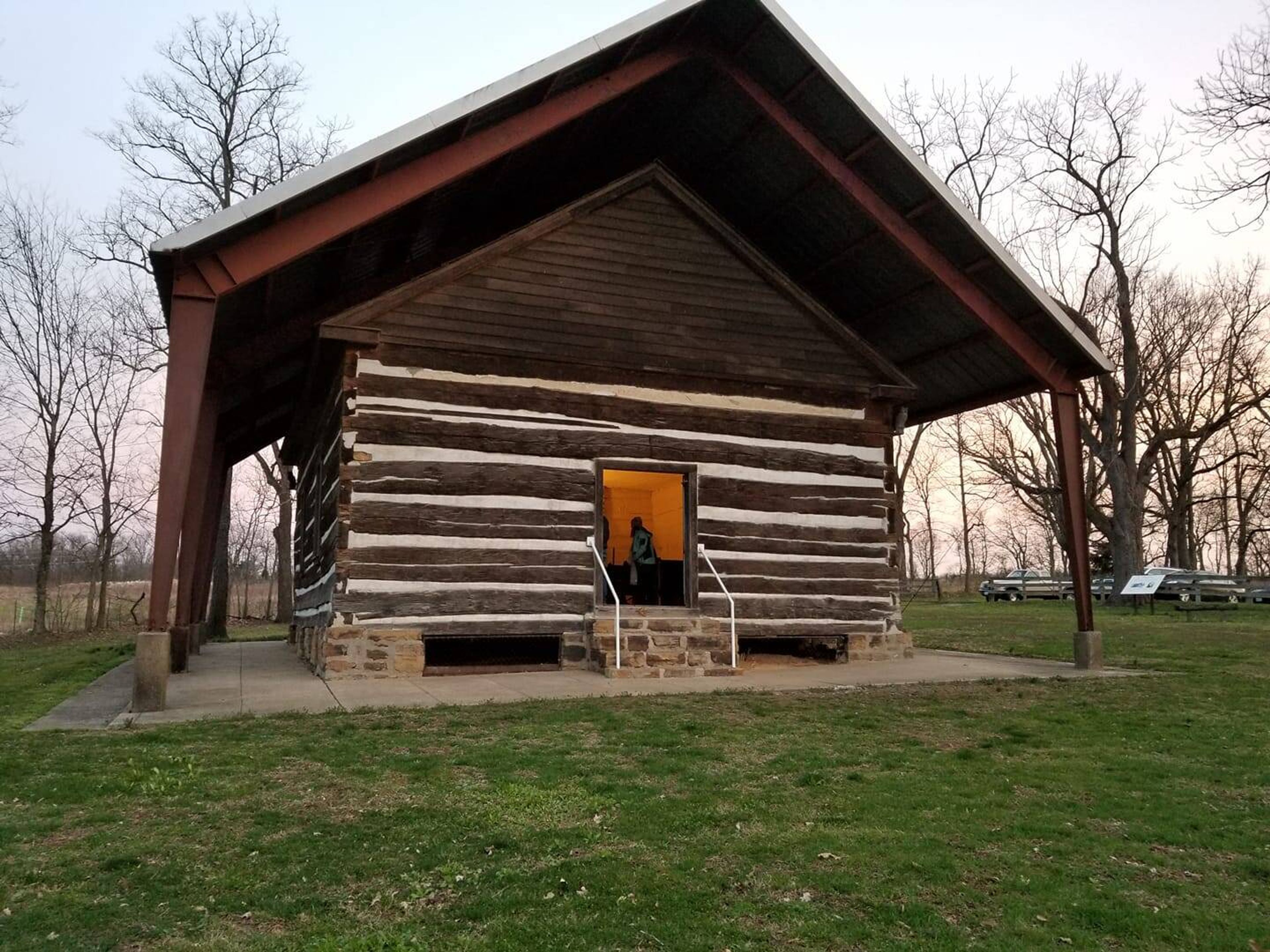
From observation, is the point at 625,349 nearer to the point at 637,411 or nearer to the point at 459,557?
the point at 637,411

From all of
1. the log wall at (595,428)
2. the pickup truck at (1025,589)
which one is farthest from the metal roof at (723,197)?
the pickup truck at (1025,589)

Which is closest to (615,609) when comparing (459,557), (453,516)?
(459,557)

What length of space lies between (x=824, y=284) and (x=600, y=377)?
459cm

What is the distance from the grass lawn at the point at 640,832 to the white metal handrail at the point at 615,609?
259 centimetres

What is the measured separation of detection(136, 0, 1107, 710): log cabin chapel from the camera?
11398mm

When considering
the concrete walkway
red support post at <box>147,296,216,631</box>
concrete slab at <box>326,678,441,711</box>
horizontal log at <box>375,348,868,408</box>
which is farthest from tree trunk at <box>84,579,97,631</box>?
red support post at <box>147,296,216,631</box>

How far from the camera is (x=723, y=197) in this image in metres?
14.7

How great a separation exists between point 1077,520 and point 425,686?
888 cm

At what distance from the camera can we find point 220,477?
1839cm

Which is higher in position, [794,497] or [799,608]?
[794,497]

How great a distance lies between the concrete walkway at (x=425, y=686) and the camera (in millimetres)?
8922

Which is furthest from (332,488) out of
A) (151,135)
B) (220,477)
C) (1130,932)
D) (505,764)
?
(151,135)

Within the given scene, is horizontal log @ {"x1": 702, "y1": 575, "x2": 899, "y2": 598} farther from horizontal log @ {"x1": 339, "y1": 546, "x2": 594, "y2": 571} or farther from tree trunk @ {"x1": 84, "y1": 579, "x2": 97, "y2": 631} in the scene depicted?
tree trunk @ {"x1": 84, "y1": 579, "x2": 97, "y2": 631}

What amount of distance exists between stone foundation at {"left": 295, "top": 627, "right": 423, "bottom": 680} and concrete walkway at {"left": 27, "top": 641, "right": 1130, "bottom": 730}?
23cm
